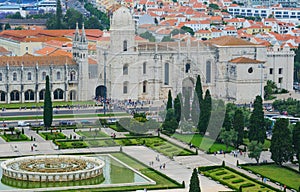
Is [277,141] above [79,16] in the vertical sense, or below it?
below

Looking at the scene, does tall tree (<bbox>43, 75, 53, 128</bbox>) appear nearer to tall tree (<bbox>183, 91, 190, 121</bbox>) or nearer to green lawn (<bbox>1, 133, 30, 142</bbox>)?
green lawn (<bbox>1, 133, 30, 142</bbox>)

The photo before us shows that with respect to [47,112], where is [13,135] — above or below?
below

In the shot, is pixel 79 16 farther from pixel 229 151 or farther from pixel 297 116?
pixel 229 151

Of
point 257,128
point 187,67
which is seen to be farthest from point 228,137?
point 187,67

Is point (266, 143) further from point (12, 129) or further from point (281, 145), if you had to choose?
point (12, 129)

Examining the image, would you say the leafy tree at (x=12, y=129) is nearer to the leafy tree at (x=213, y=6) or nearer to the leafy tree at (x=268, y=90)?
the leafy tree at (x=268, y=90)

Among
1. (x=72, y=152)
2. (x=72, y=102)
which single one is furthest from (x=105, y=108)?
(x=72, y=152)

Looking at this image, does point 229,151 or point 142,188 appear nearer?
point 142,188
